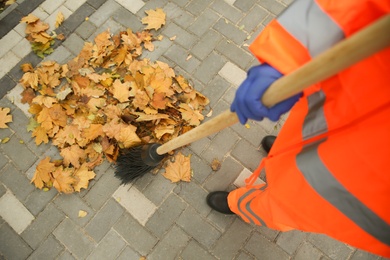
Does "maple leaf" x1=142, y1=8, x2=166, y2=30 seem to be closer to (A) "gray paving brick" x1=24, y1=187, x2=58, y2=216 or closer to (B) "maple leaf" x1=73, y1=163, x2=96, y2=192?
(B) "maple leaf" x1=73, y1=163, x2=96, y2=192

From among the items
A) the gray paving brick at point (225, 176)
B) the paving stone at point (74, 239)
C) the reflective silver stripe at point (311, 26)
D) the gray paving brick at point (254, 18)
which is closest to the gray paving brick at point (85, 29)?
the gray paving brick at point (254, 18)

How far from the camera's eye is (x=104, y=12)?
10.7ft

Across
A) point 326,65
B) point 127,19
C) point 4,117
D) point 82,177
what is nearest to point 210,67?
point 127,19

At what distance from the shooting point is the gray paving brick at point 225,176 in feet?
8.77

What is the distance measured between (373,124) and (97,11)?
3113 millimetres

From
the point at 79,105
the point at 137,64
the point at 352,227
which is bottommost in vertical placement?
the point at 79,105

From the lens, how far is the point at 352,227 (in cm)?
123

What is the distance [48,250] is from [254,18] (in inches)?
121

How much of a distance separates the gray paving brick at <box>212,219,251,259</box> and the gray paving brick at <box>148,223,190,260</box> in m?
0.29

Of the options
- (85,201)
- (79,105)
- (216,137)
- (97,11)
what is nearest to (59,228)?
(85,201)

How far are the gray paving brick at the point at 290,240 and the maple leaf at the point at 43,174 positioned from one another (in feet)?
6.97

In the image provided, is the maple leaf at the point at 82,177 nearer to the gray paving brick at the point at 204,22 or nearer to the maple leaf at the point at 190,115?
the maple leaf at the point at 190,115

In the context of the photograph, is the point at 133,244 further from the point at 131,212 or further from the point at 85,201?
the point at 85,201

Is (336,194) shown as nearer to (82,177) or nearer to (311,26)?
(311,26)
